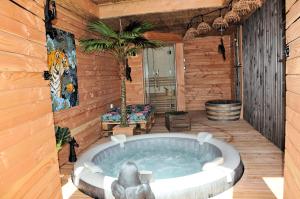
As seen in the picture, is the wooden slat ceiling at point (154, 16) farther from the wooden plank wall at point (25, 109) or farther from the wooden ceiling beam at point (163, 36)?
the wooden plank wall at point (25, 109)

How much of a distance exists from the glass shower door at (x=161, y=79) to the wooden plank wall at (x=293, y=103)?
25.0 ft

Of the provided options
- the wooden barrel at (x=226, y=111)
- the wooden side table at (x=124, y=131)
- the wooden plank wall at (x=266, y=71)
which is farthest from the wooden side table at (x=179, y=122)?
the wooden plank wall at (x=266, y=71)

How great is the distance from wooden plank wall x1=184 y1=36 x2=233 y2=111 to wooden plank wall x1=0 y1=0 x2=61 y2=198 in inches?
338

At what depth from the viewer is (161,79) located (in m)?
10.2

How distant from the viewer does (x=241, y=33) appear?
785cm

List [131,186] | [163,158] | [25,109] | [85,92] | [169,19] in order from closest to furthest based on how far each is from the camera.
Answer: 1. [25,109]
2. [131,186]
3. [163,158]
4. [85,92]
5. [169,19]

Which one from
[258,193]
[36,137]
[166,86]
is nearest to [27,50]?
[36,137]

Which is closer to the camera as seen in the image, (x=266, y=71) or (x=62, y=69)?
(x=62, y=69)

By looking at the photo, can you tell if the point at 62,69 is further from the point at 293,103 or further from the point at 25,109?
the point at 293,103

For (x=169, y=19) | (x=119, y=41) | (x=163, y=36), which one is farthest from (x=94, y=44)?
(x=163, y=36)

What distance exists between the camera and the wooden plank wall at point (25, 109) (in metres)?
1.68

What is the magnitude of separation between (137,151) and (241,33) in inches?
207

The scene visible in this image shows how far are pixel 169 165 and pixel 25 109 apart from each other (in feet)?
11.4

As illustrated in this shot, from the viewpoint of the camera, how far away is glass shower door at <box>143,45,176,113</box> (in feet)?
33.1
